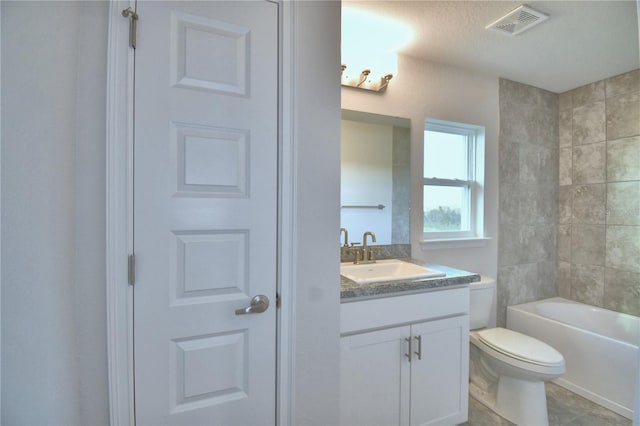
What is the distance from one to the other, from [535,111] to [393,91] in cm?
157

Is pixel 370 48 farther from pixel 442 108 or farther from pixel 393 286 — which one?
pixel 393 286

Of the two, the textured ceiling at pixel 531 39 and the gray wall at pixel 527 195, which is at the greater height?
the textured ceiling at pixel 531 39

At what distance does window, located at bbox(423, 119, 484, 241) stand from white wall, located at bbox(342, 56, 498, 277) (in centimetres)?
7

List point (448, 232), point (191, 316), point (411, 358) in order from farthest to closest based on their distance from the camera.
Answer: point (448, 232), point (411, 358), point (191, 316)

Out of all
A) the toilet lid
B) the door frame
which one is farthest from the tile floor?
the door frame

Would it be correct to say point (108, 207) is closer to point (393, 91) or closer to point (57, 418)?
point (57, 418)

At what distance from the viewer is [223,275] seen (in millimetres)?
1070

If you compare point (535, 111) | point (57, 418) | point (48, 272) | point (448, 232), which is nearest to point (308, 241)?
point (48, 272)

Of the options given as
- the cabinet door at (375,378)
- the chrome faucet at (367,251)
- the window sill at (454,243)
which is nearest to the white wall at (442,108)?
the window sill at (454,243)

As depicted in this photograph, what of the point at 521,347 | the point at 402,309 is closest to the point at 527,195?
the point at 521,347

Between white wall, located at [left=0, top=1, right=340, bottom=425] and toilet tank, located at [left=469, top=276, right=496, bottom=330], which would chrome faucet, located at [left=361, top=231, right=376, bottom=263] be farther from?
white wall, located at [left=0, top=1, right=340, bottom=425]

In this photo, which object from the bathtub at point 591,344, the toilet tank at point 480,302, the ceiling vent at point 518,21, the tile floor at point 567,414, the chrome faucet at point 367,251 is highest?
the ceiling vent at point 518,21

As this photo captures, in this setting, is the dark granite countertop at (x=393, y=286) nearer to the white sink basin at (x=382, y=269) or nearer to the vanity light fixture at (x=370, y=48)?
the white sink basin at (x=382, y=269)

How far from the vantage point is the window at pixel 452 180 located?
7.50ft
